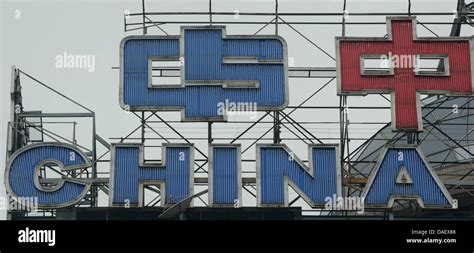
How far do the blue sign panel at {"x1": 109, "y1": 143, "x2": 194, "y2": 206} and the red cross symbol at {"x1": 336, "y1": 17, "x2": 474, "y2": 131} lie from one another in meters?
5.97

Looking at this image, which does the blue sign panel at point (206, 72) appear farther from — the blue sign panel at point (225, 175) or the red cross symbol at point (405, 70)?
the red cross symbol at point (405, 70)

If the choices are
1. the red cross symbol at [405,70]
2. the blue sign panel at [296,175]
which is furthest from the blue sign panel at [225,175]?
the red cross symbol at [405,70]

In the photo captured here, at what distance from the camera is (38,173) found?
34625 millimetres

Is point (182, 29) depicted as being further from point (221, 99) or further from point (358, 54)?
point (358, 54)

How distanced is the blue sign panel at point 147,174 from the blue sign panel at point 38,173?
106cm

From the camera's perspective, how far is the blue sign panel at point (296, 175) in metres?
34.3

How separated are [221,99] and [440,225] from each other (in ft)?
37.8

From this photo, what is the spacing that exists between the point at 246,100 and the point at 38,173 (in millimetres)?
7480

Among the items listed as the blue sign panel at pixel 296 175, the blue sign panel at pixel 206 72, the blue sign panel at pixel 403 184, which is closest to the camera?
the blue sign panel at pixel 403 184

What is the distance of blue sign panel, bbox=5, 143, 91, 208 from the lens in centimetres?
3444

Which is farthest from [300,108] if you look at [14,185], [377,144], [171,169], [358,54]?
[377,144]

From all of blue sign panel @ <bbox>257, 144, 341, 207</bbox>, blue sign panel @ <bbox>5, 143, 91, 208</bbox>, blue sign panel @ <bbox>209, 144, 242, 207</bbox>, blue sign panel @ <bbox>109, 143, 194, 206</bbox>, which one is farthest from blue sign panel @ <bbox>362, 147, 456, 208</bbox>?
blue sign panel @ <bbox>5, 143, 91, 208</bbox>

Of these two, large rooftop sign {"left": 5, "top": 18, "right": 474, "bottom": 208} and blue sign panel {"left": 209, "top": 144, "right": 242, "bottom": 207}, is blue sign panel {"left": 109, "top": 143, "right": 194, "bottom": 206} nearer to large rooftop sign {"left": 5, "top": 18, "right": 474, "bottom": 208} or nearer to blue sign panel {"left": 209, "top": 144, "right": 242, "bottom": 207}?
large rooftop sign {"left": 5, "top": 18, "right": 474, "bottom": 208}

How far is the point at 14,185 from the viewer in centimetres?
3441
